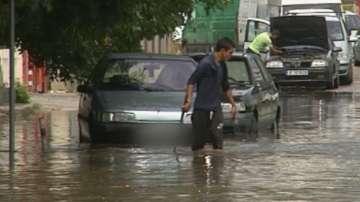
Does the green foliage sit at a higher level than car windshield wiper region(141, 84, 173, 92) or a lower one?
lower

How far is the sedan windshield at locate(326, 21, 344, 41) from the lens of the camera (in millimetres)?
31416

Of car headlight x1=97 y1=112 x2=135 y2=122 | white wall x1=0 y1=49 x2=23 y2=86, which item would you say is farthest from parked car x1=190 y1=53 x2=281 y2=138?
white wall x1=0 y1=49 x2=23 y2=86

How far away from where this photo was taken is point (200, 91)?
13.1 meters

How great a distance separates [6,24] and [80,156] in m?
2.05

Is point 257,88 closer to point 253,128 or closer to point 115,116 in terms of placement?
point 253,128

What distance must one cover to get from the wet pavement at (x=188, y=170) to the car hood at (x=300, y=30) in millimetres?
12732

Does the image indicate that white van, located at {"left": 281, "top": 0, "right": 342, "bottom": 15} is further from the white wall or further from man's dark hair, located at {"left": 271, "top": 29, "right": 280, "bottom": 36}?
the white wall

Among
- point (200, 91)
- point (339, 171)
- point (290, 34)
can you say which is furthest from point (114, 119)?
point (290, 34)

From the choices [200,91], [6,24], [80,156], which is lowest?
[80,156]

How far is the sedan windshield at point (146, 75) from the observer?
1526 cm

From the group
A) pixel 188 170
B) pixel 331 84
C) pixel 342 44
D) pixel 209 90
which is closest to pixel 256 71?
pixel 209 90

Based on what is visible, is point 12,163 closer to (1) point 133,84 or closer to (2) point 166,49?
(1) point 133,84

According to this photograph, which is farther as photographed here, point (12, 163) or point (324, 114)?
point (324, 114)

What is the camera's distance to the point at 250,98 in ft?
52.8
